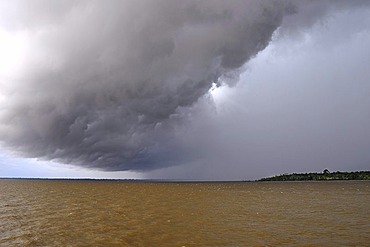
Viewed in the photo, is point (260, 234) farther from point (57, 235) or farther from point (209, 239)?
point (57, 235)

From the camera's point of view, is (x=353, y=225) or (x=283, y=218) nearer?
(x=353, y=225)

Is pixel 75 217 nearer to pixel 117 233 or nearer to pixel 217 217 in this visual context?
pixel 117 233

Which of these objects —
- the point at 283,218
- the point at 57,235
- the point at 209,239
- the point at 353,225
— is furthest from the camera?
the point at 283,218

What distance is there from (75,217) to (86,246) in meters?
14.4

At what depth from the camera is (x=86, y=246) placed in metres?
21.0

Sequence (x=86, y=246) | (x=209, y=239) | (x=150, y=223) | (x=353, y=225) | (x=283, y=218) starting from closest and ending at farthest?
(x=86, y=246)
(x=209, y=239)
(x=353, y=225)
(x=150, y=223)
(x=283, y=218)

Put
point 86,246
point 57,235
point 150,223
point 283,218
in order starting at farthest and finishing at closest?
point 283,218 < point 150,223 < point 57,235 < point 86,246

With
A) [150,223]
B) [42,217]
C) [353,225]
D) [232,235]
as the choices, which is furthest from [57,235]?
[353,225]

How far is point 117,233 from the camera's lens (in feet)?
83.1

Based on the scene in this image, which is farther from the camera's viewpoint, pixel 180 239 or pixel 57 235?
pixel 57 235

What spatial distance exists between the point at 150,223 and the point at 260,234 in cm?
1106

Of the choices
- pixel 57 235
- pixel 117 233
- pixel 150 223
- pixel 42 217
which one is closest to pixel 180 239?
pixel 117 233

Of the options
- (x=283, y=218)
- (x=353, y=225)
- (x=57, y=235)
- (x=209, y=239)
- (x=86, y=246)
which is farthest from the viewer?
(x=283, y=218)

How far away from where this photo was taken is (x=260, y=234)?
80.2 feet
